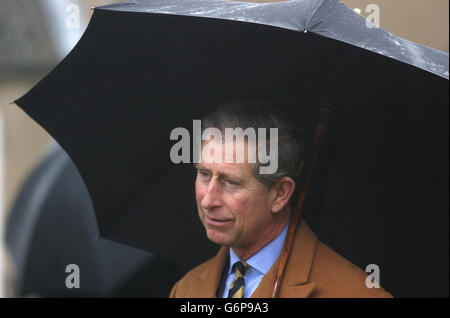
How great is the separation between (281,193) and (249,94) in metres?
0.41

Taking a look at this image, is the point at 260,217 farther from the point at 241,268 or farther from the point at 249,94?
the point at 249,94

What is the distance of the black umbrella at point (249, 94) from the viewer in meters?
2.73

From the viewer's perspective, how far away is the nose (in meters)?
2.76

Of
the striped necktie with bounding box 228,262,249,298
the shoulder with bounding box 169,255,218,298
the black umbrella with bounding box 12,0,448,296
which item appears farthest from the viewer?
the shoulder with bounding box 169,255,218,298

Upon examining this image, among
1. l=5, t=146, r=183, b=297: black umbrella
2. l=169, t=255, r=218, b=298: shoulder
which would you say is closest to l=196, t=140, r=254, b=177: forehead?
l=169, t=255, r=218, b=298: shoulder

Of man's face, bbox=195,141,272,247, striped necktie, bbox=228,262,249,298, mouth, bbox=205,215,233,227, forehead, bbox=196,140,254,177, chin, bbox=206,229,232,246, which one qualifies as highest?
forehead, bbox=196,140,254,177

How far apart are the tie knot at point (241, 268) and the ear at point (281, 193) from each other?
262mm

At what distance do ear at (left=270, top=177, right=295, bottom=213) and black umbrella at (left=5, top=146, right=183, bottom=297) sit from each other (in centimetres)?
214

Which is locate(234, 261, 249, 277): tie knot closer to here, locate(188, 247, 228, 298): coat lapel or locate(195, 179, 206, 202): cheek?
locate(188, 247, 228, 298): coat lapel

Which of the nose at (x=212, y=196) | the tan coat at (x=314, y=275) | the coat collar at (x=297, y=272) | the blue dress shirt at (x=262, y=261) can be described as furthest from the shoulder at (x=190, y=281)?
the nose at (x=212, y=196)
